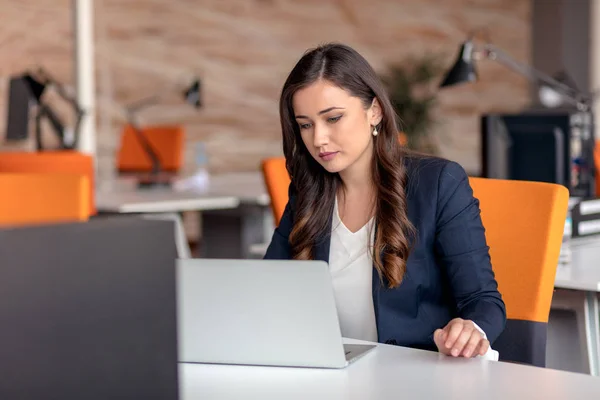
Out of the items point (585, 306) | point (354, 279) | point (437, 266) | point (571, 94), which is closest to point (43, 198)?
point (354, 279)

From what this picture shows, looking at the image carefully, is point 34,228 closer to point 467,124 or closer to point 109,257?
point 109,257

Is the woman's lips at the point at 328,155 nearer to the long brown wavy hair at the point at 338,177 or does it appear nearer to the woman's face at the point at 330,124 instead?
the woman's face at the point at 330,124

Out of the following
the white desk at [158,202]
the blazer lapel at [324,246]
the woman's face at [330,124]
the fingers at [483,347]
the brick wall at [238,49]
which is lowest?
the fingers at [483,347]

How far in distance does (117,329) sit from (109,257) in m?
0.06

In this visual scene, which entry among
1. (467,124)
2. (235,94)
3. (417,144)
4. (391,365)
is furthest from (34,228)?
(467,124)

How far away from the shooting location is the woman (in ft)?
6.17

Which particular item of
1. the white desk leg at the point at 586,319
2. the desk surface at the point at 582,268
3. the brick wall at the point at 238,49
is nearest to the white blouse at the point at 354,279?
the desk surface at the point at 582,268

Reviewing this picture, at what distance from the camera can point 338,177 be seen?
212 centimetres

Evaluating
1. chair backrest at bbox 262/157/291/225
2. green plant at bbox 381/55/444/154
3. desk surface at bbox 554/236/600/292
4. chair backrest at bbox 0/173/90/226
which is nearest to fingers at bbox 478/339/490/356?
desk surface at bbox 554/236/600/292

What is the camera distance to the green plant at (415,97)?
8180 mm

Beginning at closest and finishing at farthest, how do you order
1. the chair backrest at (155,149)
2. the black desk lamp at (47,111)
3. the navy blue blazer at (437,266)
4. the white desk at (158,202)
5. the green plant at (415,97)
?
1. the navy blue blazer at (437,266)
2. the white desk at (158,202)
3. the black desk lamp at (47,111)
4. the chair backrest at (155,149)
5. the green plant at (415,97)

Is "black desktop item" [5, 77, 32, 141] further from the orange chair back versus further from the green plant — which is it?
the green plant

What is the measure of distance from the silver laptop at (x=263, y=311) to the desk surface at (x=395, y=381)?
0.09 ft

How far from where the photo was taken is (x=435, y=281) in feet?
6.33
